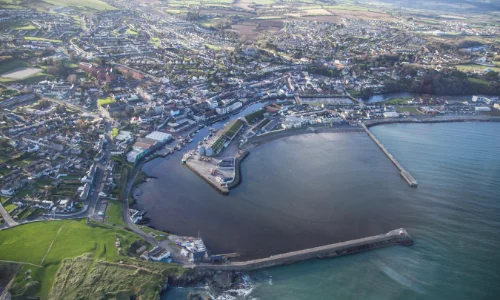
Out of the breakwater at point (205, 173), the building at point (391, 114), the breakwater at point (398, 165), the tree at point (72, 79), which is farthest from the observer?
the tree at point (72, 79)

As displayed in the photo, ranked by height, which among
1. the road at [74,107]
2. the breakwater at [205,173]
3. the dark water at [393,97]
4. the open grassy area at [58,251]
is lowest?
the open grassy area at [58,251]

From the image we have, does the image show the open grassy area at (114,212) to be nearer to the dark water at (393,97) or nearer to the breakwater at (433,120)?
the breakwater at (433,120)

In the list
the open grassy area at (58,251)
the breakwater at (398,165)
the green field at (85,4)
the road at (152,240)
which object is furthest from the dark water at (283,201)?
the green field at (85,4)

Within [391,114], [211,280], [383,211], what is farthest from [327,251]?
[391,114]

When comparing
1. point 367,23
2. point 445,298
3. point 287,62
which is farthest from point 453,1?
point 445,298

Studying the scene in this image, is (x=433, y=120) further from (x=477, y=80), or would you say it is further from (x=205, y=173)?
(x=205, y=173)

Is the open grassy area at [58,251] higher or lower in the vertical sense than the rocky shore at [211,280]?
higher
